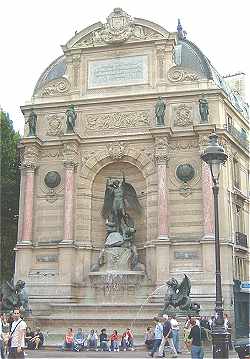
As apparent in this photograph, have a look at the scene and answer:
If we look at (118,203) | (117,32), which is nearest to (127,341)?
(118,203)

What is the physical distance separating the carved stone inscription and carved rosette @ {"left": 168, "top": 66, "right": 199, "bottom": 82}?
153cm

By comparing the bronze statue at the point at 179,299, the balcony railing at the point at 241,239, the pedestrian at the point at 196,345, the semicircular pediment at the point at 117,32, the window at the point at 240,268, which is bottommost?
the pedestrian at the point at 196,345

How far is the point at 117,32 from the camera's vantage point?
111 feet

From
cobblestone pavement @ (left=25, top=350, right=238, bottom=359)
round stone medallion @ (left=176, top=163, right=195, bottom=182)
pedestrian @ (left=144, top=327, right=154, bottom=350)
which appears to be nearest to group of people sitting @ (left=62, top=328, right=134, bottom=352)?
cobblestone pavement @ (left=25, top=350, right=238, bottom=359)

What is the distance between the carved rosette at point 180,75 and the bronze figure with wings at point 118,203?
6.62 metres

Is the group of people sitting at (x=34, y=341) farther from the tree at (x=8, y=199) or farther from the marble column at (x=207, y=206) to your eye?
the tree at (x=8, y=199)

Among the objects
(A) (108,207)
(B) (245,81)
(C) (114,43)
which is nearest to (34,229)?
(A) (108,207)

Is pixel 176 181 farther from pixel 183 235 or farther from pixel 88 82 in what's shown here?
pixel 88 82

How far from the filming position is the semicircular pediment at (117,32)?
1308 inches

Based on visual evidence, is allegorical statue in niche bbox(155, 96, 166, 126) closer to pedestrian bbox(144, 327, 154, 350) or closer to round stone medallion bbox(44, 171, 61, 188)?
round stone medallion bbox(44, 171, 61, 188)

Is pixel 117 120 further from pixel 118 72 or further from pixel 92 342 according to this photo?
pixel 92 342

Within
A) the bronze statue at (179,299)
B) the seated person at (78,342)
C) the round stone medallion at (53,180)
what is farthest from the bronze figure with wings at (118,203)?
the seated person at (78,342)

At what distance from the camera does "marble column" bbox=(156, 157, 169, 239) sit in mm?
29344

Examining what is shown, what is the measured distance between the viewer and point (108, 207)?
31859 millimetres
